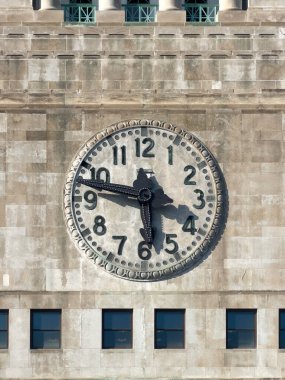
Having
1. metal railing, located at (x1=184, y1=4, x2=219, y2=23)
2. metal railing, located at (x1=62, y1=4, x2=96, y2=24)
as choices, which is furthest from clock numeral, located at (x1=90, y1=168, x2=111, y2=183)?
metal railing, located at (x1=184, y1=4, x2=219, y2=23)

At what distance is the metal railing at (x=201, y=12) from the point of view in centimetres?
8956

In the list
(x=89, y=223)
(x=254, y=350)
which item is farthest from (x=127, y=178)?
(x=254, y=350)

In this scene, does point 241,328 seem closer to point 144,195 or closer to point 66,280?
point 144,195

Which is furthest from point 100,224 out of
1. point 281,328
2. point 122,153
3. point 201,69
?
point 281,328

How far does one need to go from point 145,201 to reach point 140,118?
295cm

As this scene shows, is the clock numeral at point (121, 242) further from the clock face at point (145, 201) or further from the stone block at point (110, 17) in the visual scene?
the stone block at point (110, 17)

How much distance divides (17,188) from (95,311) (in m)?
5.00

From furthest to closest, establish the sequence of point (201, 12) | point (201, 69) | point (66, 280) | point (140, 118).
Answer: point (201, 12), point (201, 69), point (140, 118), point (66, 280)

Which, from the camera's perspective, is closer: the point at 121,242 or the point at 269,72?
the point at 121,242

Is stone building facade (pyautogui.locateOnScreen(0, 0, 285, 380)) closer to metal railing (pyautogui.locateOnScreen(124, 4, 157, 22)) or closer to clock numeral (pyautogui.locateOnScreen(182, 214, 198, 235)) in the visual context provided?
clock numeral (pyautogui.locateOnScreen(182, 214, 198, 235))

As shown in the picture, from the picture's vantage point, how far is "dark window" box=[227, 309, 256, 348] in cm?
8719

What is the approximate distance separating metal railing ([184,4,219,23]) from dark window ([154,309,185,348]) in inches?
414

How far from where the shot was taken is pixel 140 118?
87500 mm

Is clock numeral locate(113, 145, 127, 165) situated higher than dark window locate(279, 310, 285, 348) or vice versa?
clock numeral locate(113, 145, 127, 165)
